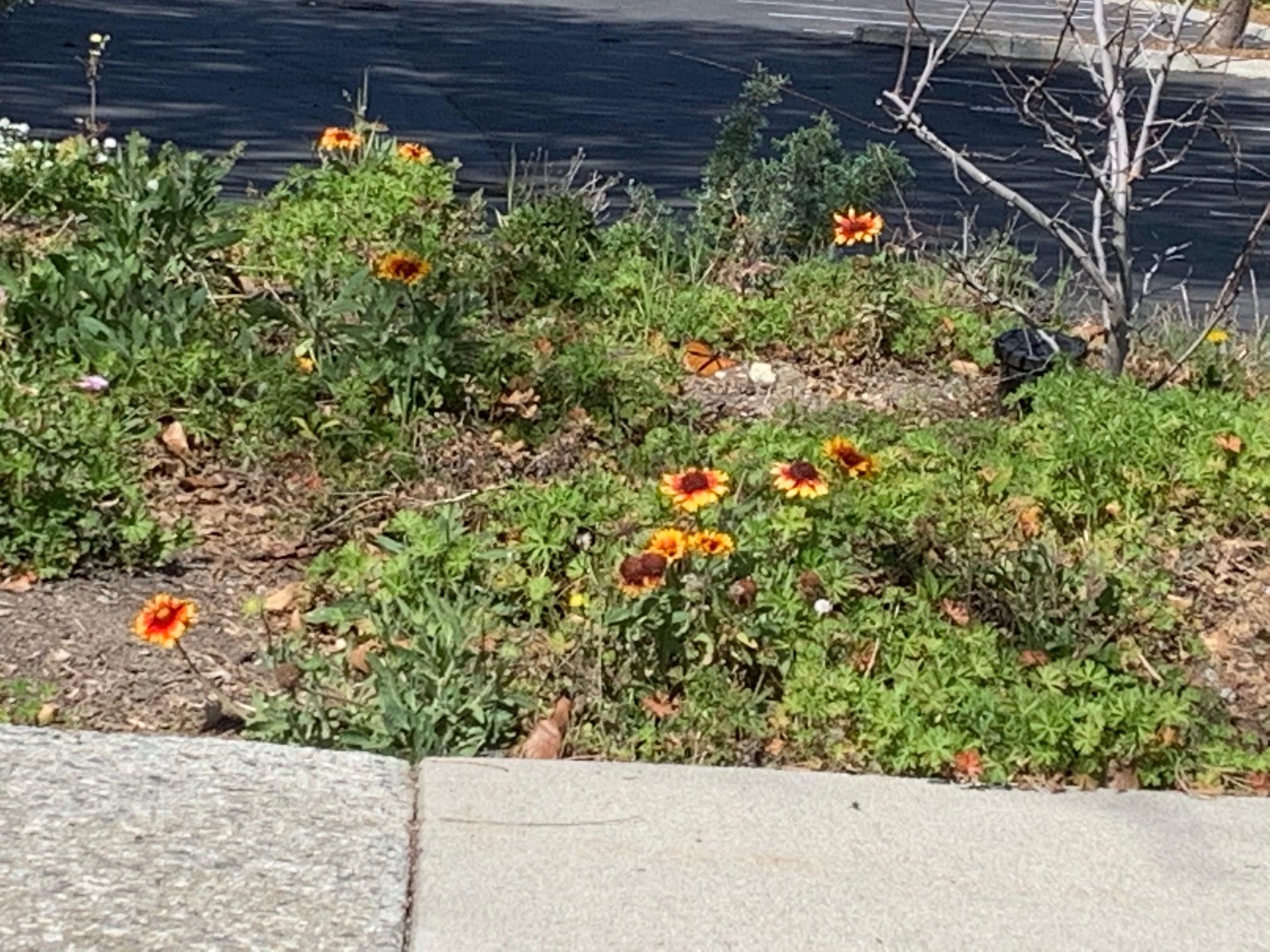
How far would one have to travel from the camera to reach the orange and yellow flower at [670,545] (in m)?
4.03

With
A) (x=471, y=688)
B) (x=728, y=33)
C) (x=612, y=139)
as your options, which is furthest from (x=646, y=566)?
(x=728, y=33)

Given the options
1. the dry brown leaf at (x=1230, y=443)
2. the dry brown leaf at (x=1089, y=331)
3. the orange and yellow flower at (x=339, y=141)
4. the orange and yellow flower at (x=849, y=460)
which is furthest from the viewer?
the orange and yellow flower at (x=339, y=141)

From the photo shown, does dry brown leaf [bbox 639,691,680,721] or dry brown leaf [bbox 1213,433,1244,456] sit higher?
dry brown leaf [bbox 1213,433,1244,456]

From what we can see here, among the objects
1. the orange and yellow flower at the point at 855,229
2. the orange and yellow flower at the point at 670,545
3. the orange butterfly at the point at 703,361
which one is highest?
the orange and yellow flower at the point at 855,229

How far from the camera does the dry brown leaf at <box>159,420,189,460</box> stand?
502 centimetres

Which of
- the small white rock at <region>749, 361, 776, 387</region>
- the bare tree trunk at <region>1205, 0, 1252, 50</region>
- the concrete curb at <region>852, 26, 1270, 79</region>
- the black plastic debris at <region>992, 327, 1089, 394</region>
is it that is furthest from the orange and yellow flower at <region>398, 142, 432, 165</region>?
the bare tree trunk at <region>1205, 0, 1252, 50</region>

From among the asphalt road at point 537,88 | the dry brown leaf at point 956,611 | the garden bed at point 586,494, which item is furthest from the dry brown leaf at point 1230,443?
the asphalt road at point 537,88

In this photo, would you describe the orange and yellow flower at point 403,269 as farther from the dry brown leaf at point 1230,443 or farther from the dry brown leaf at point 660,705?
the dry brown leaf at point 1230,443

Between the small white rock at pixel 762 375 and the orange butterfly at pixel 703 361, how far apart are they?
0.07 meters

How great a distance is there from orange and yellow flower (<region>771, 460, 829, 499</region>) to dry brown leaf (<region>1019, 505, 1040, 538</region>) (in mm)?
684

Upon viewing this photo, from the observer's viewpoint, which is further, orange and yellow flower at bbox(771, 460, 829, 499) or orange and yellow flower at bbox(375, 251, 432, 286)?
orange and yellow flower at bbox(375, 251, 432, 286)

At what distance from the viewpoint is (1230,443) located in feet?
17.2

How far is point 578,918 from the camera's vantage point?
10.2 ft

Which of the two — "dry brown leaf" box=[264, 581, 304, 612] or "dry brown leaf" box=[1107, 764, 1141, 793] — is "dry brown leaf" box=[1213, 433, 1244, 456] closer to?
"dry brown leaf" box=[1107, 764, 1141, 793]
